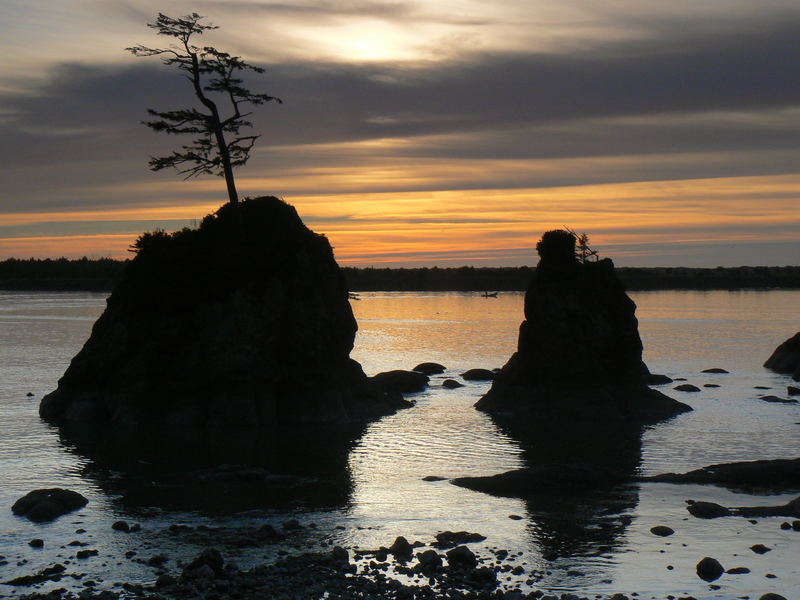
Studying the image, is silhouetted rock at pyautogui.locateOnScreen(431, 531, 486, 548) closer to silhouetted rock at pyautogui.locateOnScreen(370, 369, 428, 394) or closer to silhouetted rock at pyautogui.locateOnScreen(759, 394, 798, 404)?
silhouetted rock at pyautogui.locateOnScreen(370, 369, 428, 394)

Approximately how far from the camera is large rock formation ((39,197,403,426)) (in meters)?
54.5

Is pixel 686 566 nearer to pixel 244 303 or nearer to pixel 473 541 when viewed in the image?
pixel 473 541

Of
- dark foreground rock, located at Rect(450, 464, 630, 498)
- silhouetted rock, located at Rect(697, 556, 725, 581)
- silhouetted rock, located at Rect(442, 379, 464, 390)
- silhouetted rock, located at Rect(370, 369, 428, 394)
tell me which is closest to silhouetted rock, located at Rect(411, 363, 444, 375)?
silhouetted rock, located at Rect(442, 379, 464, 390)

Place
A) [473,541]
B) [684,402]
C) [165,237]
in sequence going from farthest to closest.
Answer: [684,402] < [165,237] < [473,541]

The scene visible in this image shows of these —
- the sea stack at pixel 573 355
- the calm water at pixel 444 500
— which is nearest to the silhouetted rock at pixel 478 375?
the calm water at pixel 444 500

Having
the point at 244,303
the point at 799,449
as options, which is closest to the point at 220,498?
the point at 244,303

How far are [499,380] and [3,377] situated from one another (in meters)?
42.0

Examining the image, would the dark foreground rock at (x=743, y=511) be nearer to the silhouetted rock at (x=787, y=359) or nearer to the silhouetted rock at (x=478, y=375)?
the silhouetted rock at (x=478, y=375)

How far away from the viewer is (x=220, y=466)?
1585 inches

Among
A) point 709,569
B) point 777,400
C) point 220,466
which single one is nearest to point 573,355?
point 777,400

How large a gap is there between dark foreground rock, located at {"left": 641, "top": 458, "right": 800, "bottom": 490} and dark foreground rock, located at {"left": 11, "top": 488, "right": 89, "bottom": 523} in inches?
857

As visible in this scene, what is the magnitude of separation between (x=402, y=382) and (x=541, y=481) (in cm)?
3549

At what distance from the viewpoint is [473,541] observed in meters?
29.1

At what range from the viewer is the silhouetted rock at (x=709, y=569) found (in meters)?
25.4
